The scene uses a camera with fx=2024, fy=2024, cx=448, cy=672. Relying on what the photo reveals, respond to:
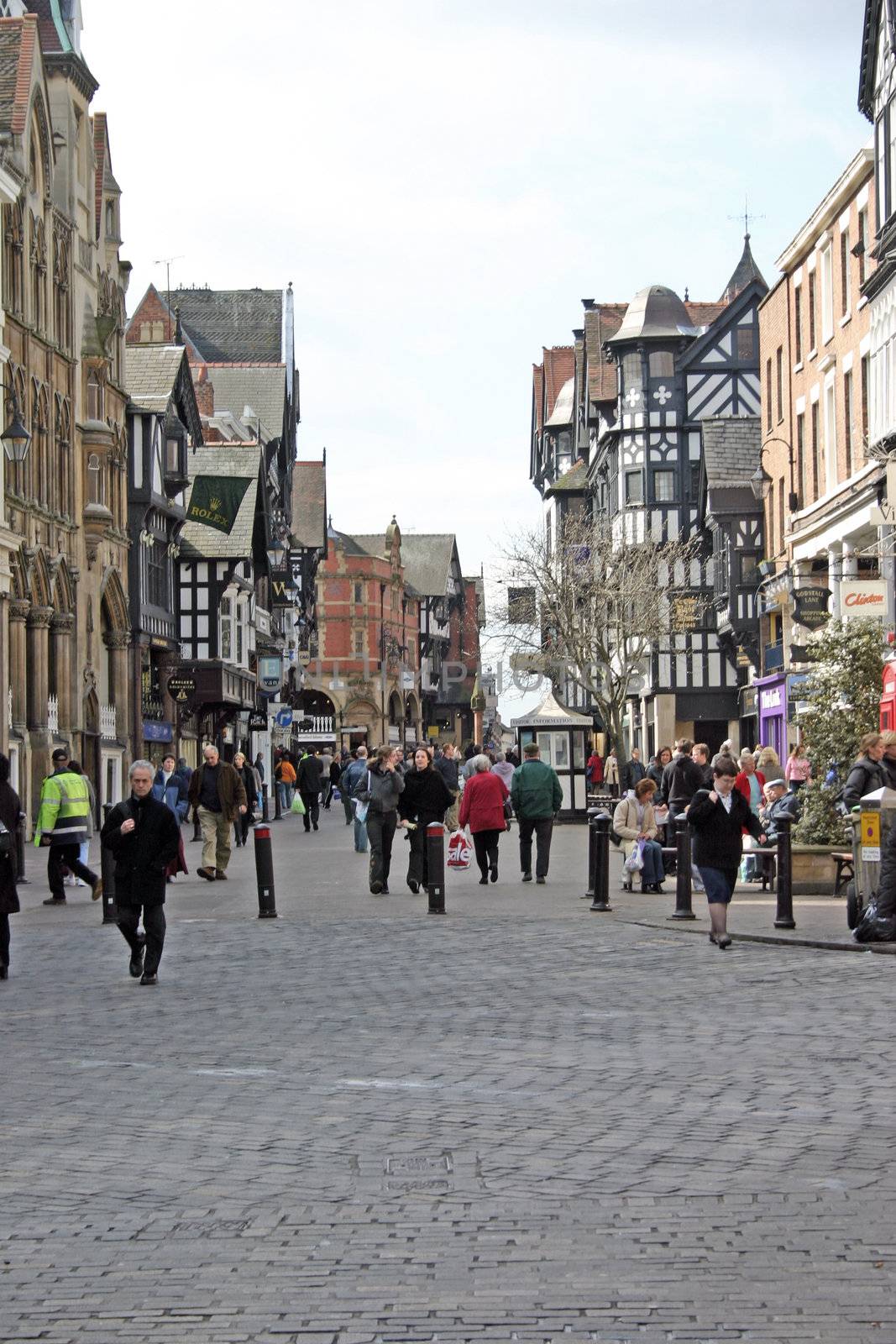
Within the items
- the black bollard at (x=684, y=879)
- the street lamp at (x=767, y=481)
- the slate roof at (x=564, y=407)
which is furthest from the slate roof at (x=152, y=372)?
the black bollard at (x=684, y=879)

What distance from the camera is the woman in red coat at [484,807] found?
25.2 m

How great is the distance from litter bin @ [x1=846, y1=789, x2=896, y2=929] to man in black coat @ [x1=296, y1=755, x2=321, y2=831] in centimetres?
2901

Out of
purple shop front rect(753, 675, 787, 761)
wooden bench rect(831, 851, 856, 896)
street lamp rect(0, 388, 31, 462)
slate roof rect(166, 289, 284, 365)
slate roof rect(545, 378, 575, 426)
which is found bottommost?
wooden bench rect(831, 851, 856, 896)

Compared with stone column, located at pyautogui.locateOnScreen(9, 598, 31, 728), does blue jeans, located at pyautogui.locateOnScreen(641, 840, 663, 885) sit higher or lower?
lower

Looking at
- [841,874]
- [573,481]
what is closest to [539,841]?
[841,874]

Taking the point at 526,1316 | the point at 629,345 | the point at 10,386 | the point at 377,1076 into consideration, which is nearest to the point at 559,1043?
the point at 377,1076

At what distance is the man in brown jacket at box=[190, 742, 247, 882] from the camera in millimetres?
26578

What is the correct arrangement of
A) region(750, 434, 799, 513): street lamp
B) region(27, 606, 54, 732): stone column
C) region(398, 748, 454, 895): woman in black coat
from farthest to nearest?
region(27, 606, 54, 732): stone column < region(750, 434, 799, 513): street lamp < region(398, 748, 454, 895): woman in black coat

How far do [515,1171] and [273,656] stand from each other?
65.3m

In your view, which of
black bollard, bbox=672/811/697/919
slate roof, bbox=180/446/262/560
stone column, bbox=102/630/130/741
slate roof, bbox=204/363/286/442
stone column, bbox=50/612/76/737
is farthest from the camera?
slate roof, bbox=204/363/286/442

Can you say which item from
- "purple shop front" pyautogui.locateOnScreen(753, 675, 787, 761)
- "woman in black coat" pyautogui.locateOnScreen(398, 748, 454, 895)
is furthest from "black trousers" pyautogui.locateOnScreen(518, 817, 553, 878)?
"purple shop front" pyautogui.locateOnScreen(753, 675, 787, 761)

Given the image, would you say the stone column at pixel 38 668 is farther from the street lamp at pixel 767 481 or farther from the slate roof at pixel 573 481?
the slate roof at pixel 573 481

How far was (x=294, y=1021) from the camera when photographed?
12.1 metres

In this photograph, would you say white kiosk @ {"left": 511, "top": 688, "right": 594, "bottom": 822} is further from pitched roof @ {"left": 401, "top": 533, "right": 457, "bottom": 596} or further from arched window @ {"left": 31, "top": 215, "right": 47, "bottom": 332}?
pitched roof @ {"left": 401, "top": 533, "right": 457, "bottom": 596}
